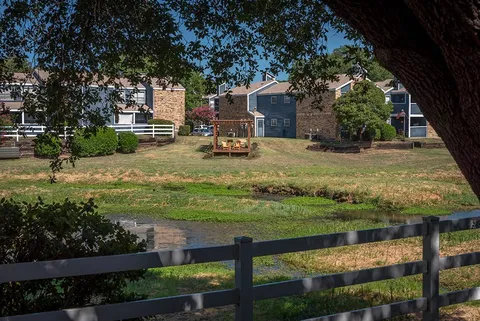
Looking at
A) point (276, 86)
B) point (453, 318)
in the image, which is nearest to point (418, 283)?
point (453, 318)

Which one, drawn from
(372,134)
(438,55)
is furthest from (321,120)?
(438,55)

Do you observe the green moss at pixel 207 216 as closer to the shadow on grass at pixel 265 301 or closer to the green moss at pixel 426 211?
the green moss at pixel 426 211

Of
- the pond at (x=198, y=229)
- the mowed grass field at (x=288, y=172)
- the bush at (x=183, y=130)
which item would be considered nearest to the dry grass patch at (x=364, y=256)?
the pond at (x=198, y=229)

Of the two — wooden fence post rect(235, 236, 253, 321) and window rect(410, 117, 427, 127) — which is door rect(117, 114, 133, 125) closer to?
window rect(410, 117, 427, 127)

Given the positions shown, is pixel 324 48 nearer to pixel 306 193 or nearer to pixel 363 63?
pixel 363 63

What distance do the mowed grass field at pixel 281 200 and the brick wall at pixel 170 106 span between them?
10865 mm

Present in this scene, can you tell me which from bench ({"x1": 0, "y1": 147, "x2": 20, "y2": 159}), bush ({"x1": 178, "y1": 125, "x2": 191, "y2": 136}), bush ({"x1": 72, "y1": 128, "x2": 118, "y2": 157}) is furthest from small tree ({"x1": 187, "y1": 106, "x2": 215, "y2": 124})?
bench ({"x1": 0, "y1": 147, "x2": 20, "y2": 159})

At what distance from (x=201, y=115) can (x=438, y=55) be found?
241 feet

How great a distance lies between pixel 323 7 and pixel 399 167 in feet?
109

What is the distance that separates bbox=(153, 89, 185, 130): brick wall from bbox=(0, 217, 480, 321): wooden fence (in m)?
57.6

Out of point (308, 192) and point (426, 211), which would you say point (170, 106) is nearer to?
point (308, 192)

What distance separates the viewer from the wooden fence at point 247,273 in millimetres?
4418

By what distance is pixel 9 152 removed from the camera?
41.1 metres

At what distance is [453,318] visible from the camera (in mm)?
7719
